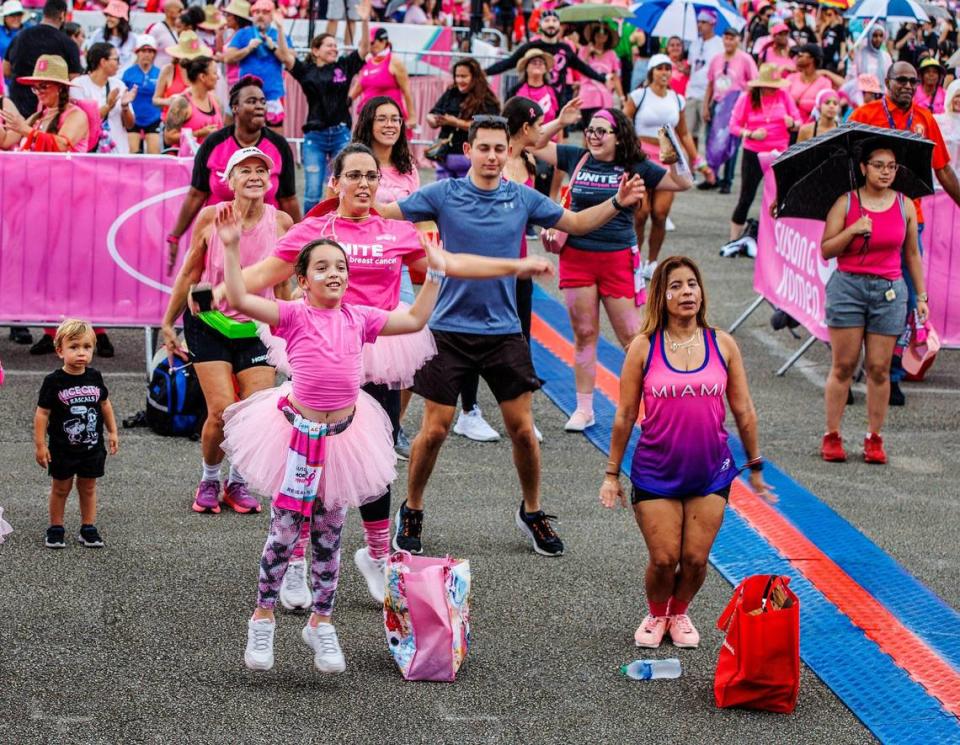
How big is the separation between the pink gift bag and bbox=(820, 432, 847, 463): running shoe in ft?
13.7

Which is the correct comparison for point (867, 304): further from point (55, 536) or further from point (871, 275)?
point (55, 536)

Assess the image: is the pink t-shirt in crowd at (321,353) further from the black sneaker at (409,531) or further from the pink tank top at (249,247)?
the pink tank top at (249,247)

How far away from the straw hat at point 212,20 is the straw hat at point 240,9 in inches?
91.4

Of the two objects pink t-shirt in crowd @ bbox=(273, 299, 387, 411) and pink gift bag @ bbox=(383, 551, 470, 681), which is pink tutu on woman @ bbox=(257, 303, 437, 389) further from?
pink gift bag @ bbox=(383, 551, 470, 681)

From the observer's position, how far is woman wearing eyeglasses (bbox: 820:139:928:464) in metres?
9.46

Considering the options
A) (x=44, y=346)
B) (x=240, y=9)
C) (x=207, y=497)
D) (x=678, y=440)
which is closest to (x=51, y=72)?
(x=44, y=346)

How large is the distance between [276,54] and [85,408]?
9351mm

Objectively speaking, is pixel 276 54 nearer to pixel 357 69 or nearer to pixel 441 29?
pixel 357 69

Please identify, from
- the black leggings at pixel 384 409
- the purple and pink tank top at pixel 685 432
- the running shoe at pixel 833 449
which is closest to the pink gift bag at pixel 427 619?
the black leggings at pixel 384 409

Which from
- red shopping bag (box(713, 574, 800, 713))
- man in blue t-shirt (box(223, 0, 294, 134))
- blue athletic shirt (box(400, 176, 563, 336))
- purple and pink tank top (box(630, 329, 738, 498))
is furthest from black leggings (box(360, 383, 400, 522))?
man in blue t-shirt (box(223, 0, 294, 134))

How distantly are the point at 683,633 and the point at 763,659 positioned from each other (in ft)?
2.33

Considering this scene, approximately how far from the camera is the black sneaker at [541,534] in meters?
7.85

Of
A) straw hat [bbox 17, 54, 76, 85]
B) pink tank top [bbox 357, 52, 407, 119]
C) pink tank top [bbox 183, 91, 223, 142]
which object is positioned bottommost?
pink tank top [bbox 183, 91, 223, 142]

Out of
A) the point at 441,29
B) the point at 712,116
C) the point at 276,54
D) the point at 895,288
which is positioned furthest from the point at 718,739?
the point at 441,29
